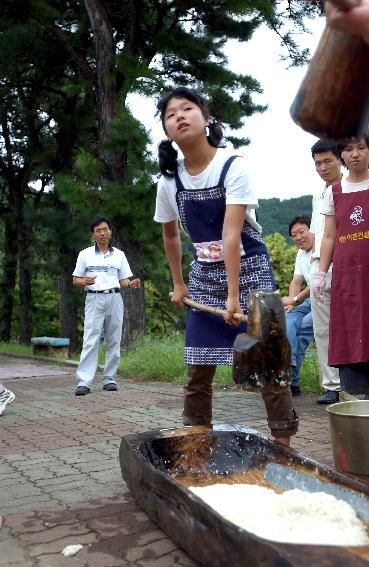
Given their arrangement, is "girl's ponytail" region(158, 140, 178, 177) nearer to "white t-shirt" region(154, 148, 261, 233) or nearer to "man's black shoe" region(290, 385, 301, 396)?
"white t-shirt" region(154, 148, 261, 233)

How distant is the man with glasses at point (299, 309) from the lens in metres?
6.89

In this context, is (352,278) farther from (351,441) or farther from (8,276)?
(8,276)

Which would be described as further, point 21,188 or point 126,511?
point 21,188

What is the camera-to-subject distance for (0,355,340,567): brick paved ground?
2887 mm

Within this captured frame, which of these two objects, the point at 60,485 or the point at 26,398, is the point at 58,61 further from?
the point at 60,485

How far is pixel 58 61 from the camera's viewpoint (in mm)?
15172

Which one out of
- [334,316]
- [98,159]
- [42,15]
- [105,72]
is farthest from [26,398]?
[42,15]

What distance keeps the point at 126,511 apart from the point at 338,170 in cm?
347

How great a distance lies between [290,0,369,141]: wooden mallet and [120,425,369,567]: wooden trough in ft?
4.00

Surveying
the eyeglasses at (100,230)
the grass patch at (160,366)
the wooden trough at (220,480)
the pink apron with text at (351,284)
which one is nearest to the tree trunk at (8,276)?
the grass patch at (160,366)

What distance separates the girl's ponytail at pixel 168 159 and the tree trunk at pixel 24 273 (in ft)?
50.4

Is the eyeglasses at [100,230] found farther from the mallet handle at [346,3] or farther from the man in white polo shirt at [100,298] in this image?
the mallet handle at [346,3]

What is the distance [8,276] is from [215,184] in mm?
20244

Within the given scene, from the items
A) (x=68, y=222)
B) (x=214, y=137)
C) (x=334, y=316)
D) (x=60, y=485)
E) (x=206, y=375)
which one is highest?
(x=68, y=222)
